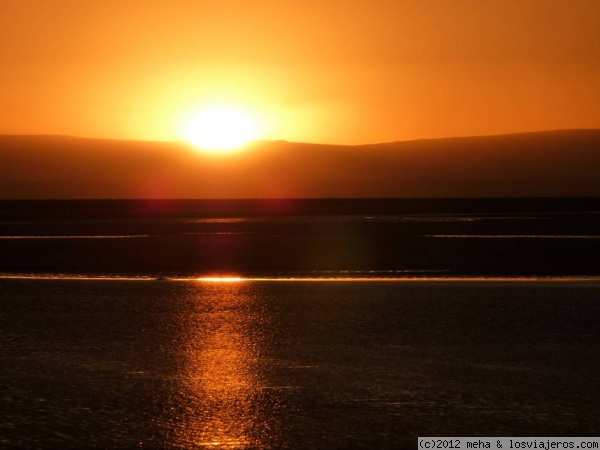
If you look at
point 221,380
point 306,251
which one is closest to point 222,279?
point 306,251

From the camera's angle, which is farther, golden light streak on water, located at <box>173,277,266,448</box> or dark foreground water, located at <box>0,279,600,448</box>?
dark foreground water, located at <box>0,279,600,448</box>

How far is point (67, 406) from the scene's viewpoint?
6.99 meters

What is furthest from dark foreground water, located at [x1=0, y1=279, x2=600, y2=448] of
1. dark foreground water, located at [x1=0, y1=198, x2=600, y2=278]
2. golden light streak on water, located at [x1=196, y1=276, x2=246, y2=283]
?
dark foreground water, located at [x1=0, y1=198, x2=600, y2=278]

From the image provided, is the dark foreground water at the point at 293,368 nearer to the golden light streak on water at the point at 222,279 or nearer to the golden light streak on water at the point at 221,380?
the golden light streak on water at the point at 221,380

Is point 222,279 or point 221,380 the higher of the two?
point 222,279

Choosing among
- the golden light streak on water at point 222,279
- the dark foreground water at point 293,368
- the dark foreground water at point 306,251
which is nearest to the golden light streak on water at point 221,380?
the dark foreground water at point 293,368

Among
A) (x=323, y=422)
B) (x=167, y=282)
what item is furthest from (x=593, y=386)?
(x=167, y=282)

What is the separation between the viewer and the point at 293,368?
8375 millimetres

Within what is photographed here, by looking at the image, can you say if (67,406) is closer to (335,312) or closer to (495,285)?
(335,312)

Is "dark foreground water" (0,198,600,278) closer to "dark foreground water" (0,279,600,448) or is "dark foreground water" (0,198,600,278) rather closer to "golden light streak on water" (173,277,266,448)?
"dark foreground water" (0,279,600,448)

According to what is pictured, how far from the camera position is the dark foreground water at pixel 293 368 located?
637 centimetres

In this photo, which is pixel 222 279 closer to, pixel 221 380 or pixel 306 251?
pixel 306 251

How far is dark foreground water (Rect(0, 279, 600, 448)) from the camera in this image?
6.37m

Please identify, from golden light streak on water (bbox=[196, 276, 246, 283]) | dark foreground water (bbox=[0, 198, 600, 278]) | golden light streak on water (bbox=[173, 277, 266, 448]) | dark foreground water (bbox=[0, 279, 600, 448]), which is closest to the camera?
golden light streak on water (bbox=[173, 277, 266, 448])
